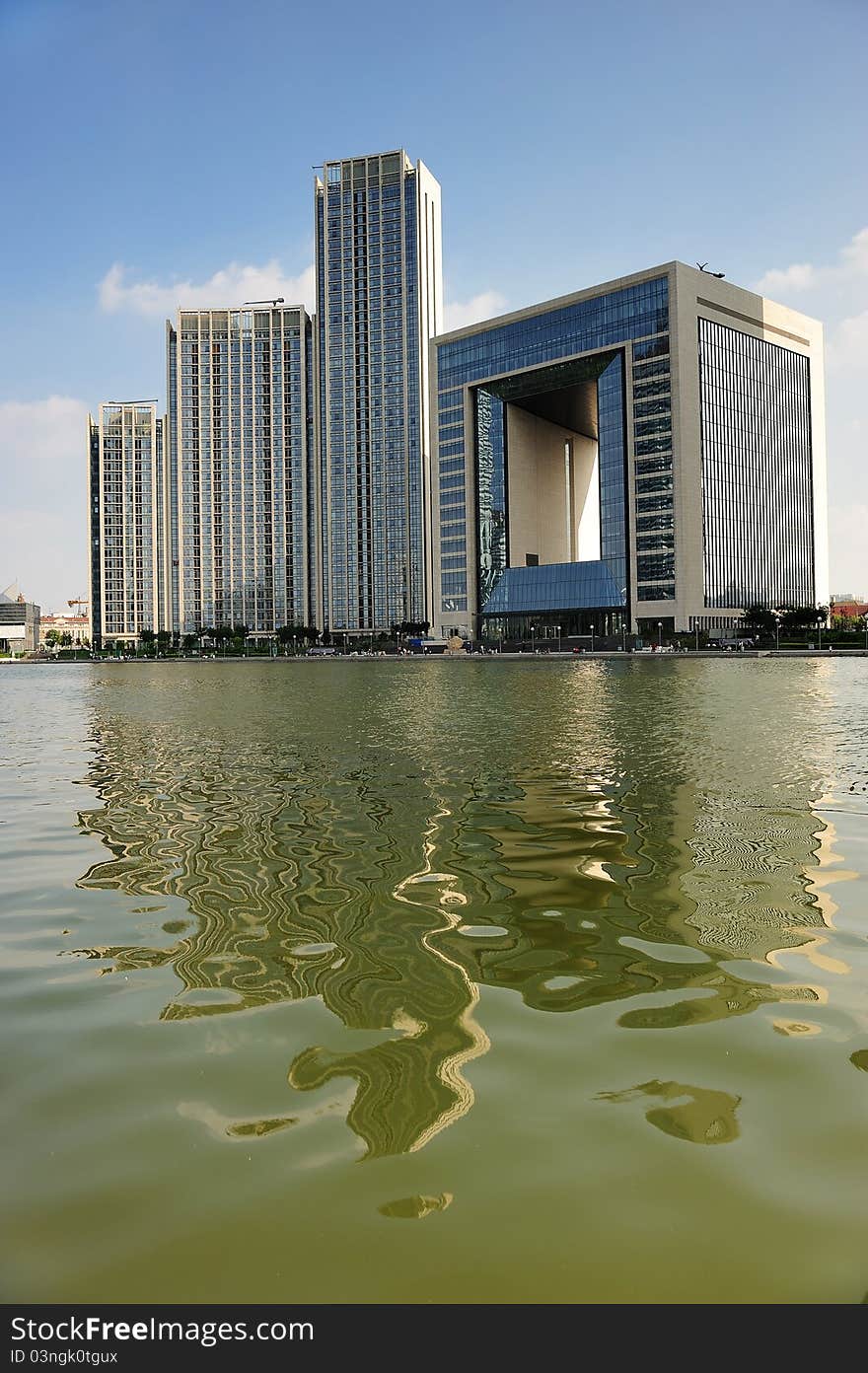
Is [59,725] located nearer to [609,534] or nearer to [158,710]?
[158,710]

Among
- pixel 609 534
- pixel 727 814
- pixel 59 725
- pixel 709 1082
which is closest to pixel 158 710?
pixel 59 725

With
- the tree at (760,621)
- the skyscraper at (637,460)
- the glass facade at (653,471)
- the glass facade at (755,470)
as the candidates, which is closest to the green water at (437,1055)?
the tree at (760,621)

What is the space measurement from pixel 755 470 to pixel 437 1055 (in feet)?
548

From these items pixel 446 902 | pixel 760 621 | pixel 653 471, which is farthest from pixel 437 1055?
pixel 653 471

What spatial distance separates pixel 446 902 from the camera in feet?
28.5

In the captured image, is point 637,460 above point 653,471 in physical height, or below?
above

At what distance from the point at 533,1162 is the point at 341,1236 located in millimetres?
910

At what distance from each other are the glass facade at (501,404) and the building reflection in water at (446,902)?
14107 cm

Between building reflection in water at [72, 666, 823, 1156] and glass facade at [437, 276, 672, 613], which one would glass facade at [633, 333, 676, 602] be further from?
building reflection in water at [72, 666, 823, 1156]

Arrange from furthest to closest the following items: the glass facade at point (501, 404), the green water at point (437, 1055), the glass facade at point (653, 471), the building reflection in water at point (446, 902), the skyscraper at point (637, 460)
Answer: the glass facade at point (501, 404), the glass facade at point (653, 471), the skyscraper at point (637, 460), the building reflection in water at point (446, 902), the green water at point (437, 1055)

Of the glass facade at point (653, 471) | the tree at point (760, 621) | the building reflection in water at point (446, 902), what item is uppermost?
the glass facade at point (653, 471)

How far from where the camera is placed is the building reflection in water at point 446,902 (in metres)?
5.36

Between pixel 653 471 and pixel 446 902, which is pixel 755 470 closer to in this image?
pixel 653 471

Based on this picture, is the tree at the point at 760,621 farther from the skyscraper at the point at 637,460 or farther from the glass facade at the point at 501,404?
the glass facade at the point at 501,404
